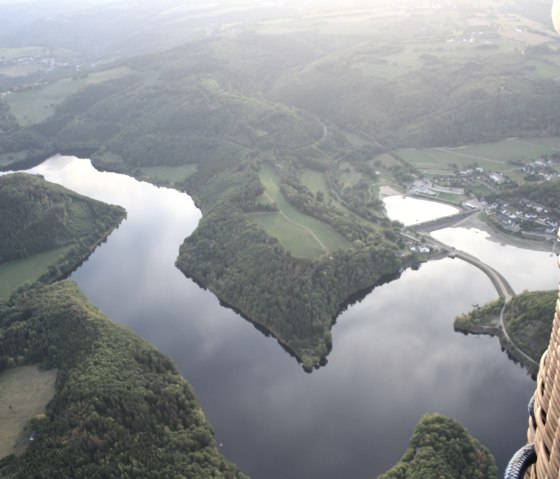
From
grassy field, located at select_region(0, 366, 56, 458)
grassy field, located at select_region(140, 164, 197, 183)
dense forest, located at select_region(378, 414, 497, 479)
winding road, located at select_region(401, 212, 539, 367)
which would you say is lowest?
grassy field, located at select_region(140, 164, 197, 183)

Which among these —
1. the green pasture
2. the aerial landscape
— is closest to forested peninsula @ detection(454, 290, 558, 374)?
the aerial landscape

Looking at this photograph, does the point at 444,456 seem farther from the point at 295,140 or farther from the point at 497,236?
the point at 295,140

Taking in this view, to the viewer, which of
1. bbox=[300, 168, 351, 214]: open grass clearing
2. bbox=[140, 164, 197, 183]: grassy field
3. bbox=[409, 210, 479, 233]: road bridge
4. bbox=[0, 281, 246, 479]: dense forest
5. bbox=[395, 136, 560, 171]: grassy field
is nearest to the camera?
bbox=[0, 281, 246, 479]: dense forest

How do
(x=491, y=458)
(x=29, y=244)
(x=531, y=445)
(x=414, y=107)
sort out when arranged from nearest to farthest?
(x=531, y=445)
(x=491, y=458)
(x=29, y=244)
(x=414, y=107)

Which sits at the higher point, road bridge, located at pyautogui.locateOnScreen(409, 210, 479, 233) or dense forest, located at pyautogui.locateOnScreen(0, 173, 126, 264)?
dense forest, located at pyautogui.locateOnScreen(0, 173, 126, 264)

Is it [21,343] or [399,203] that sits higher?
[21,343]

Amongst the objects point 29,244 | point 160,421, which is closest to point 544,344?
point 160,421

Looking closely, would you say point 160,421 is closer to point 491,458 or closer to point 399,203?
point 491,458

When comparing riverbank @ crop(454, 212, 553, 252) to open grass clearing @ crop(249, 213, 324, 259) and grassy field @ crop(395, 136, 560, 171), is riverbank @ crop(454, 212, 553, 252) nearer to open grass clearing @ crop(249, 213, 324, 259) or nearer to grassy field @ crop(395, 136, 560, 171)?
grassy field @ crop(395, 136, 560, 171)
